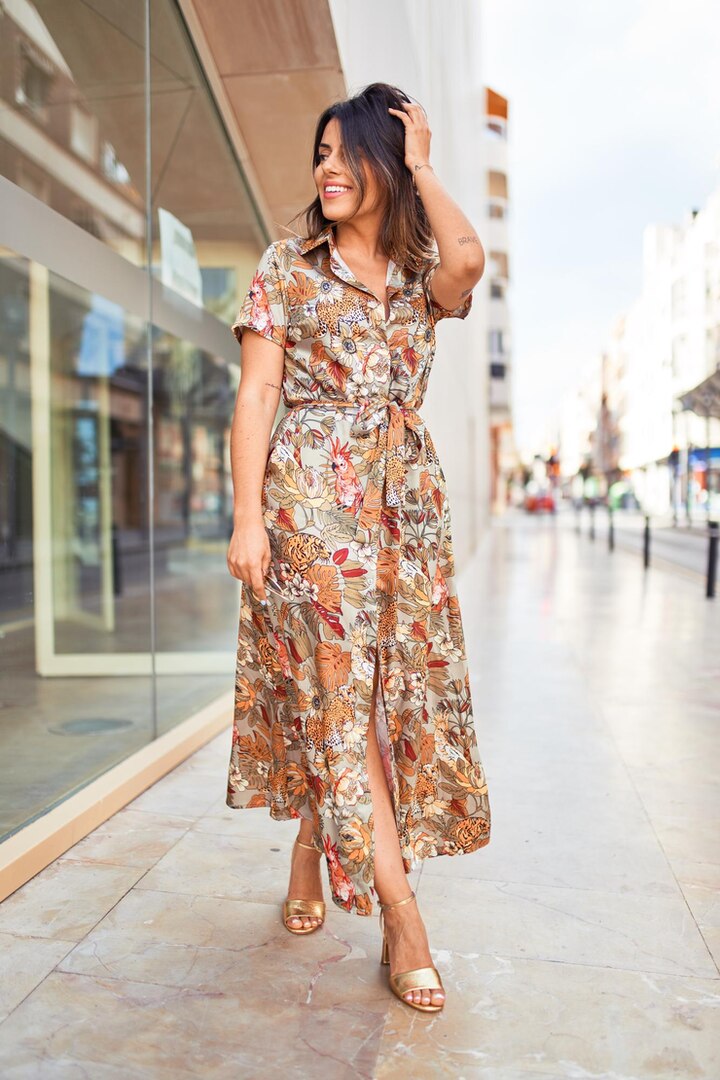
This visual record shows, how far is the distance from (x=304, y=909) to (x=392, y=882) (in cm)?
39

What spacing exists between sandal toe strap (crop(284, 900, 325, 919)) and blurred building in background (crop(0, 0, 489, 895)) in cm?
73

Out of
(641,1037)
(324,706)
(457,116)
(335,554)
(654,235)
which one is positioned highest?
(654,235)

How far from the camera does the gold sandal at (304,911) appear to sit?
223 centimetres

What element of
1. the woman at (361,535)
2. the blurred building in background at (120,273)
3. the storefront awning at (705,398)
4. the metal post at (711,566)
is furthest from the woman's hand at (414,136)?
the storefront awning at (705,398)

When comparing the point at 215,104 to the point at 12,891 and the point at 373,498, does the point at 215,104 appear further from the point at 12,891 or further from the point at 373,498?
the point at 12,891

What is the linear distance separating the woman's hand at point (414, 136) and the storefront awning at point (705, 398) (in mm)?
11186

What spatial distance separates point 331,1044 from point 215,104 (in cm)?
401

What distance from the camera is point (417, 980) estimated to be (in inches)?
75.2

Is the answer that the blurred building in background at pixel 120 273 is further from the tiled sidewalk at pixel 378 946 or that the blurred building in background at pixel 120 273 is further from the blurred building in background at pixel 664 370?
the blurred building in background at pixel 664 370

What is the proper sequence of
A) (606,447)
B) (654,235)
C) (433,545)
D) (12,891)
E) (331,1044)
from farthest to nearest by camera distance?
(606,447), (654,235), (12,891), (433,545), (331,1044)

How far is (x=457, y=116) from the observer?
46.3 feet

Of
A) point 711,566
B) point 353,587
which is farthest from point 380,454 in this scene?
point 711,566

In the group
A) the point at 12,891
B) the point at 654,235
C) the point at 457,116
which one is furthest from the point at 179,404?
the point at 654,235

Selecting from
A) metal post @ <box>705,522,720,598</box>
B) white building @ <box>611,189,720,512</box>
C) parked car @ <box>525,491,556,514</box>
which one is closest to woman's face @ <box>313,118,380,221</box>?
metal post @ <box>705,522,720,598</box>
